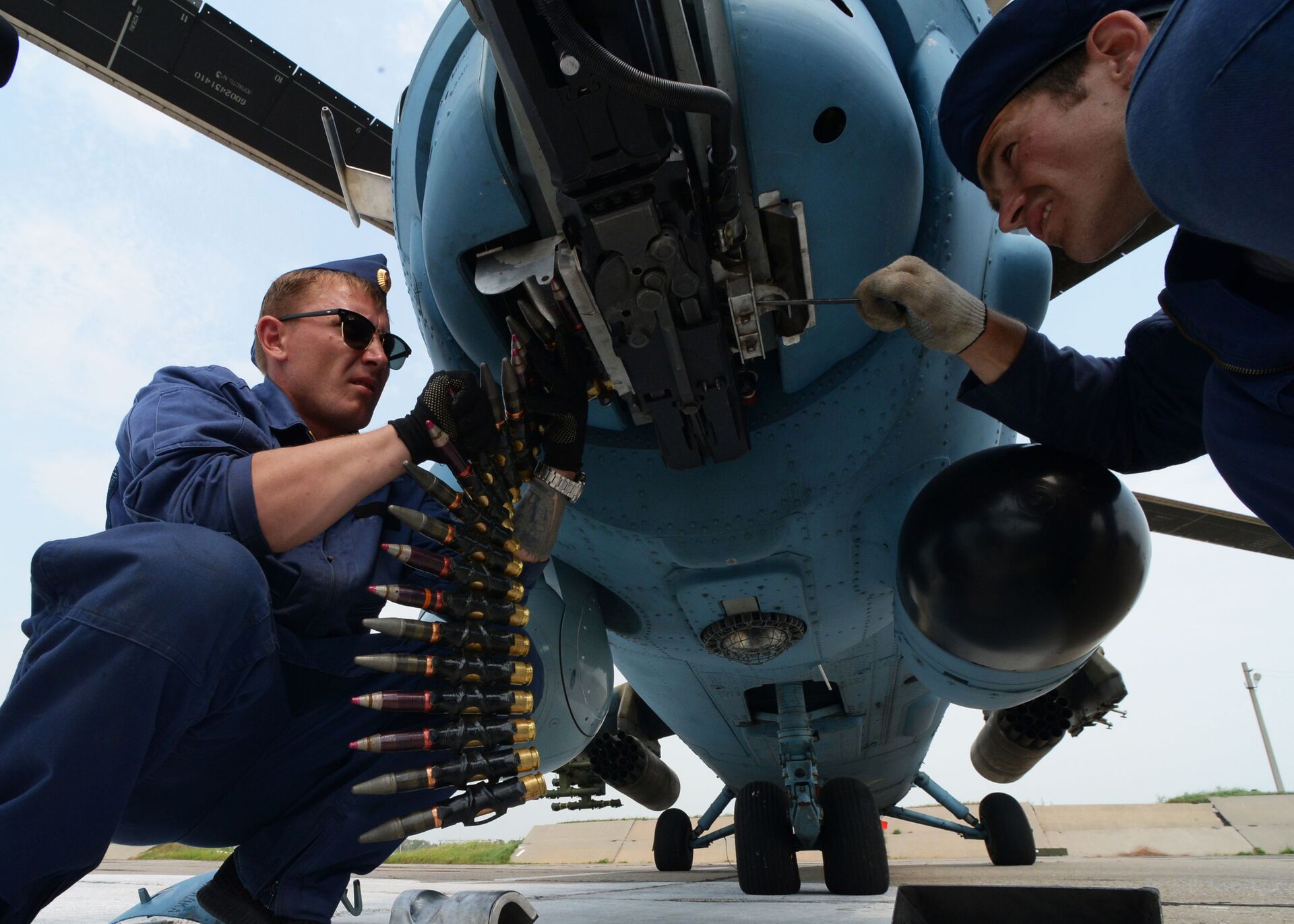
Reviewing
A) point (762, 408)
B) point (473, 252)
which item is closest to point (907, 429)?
point (762, 408)

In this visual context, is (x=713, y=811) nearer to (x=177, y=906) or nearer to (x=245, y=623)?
(x=177, y=906)

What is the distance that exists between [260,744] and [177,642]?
1.90 feet

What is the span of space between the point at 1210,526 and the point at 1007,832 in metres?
3.20

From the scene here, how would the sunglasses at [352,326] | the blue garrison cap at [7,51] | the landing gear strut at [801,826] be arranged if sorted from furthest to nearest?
the landing gear strut at [801,826]
the sunglasses at [352,326]
the blue garrison cap at [7,51]

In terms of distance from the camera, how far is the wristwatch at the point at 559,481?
93.8 inches

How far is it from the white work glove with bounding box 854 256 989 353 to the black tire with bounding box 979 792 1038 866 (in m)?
6.27

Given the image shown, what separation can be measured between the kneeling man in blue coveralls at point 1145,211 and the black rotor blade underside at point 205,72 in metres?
2.79

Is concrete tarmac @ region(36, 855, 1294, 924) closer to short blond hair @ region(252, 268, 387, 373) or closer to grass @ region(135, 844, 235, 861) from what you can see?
short blond hair @ region(252, 268, 387, 373)

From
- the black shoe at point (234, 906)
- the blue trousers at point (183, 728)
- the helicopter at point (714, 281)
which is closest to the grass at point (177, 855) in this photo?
the helicopter at point (714, 281)

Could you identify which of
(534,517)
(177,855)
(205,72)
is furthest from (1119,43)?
(177,855)

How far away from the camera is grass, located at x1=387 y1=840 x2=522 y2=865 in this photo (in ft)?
68.0

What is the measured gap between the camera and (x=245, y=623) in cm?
152

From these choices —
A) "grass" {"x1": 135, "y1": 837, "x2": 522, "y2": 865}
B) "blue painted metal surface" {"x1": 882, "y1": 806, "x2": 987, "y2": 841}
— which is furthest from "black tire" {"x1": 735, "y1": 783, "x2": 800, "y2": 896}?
"grass" {"x1": 135, "y1": 837, "x2": 522, "y2": 865}

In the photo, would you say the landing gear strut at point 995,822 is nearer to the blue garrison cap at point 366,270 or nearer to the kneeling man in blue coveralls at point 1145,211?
the kneeling man in blue coveralls at point 1145,211
